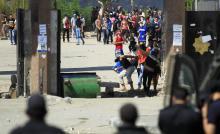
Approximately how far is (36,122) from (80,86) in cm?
1220

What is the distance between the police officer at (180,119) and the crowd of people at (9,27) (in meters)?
33.6

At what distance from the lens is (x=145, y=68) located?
20.1 m

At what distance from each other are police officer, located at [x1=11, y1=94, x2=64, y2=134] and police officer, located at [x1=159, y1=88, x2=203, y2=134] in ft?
4.57

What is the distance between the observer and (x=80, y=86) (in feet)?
63.2

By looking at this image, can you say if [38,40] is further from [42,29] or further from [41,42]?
[42,29]

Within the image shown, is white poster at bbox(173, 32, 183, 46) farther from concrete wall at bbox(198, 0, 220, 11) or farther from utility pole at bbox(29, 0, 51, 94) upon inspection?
utility pole at bbox(29, 0, 51, 94)

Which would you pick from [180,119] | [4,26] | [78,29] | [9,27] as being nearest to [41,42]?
[180,119]

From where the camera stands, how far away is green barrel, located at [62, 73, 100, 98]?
1922 cm

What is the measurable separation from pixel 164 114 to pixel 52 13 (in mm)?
11273

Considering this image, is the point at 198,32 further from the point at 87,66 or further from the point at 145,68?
the point at 87,66

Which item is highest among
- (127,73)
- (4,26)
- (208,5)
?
(208,5)

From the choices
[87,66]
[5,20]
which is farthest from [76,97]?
[5,20]

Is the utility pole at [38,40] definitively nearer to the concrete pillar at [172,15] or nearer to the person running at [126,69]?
the person running at [126,69]

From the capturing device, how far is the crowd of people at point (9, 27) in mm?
42369
